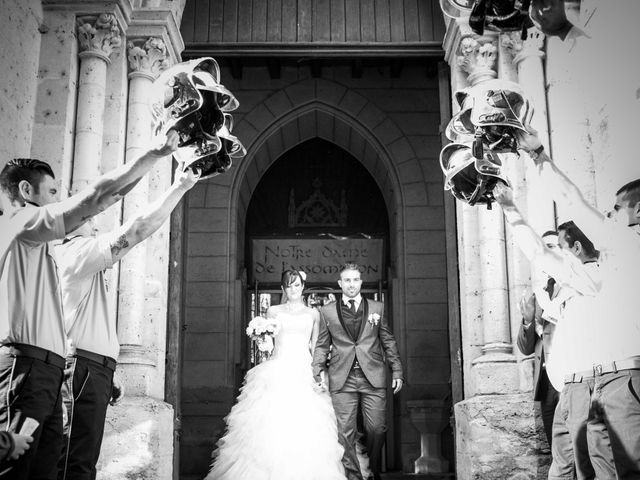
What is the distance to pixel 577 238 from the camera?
12.9 ft

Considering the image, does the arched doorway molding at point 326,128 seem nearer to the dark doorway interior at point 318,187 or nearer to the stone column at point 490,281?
the dark doorway interior at point 318,187

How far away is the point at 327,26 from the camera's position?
6.69 metres

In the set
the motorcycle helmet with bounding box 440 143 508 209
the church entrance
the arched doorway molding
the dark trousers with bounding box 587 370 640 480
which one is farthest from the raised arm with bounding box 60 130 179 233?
the church entrance

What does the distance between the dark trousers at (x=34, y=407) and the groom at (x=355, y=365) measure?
2.81 metres

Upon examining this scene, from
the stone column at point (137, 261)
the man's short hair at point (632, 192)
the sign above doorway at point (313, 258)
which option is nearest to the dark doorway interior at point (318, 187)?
the sign above doorway at point (313, 258)

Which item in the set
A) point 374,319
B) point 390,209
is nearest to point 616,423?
point 374,319

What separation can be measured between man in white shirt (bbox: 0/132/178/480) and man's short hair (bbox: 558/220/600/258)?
6.67 ft

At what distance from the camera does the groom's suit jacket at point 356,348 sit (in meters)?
5.76

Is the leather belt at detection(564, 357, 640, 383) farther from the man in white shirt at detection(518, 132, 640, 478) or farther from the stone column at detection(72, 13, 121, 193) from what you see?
the stone column at detection(72, 13, 121, 193)

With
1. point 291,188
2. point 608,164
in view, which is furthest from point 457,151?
point 291,188

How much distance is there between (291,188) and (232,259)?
1979 millimetres

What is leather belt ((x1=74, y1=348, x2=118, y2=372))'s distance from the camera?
3.66 m

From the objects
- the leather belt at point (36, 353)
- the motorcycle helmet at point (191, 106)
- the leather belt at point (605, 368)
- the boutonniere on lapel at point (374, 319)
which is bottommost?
the leather belt at point (605, 368)

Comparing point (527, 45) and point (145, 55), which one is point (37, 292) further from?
point (527, 45)
